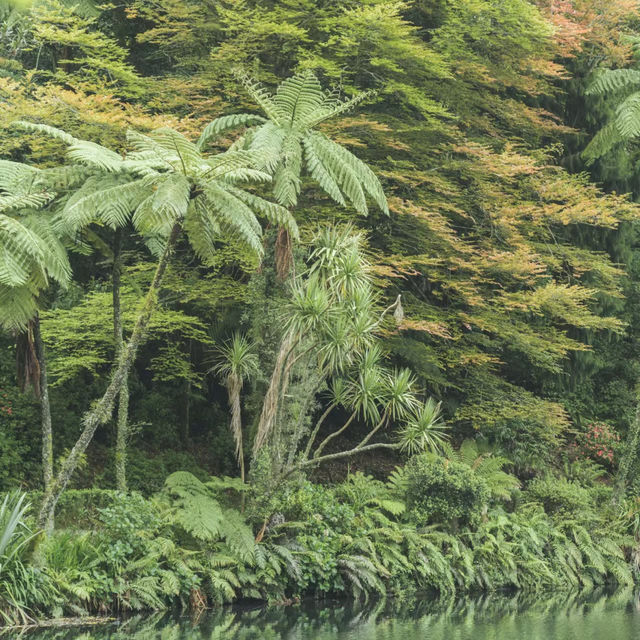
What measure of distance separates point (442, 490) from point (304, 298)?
14.2 ft

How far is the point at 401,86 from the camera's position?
15070 mm

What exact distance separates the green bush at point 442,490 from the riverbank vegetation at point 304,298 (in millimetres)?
50

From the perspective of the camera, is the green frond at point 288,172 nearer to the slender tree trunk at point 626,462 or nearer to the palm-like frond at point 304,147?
the palm-like frond at point 304,147

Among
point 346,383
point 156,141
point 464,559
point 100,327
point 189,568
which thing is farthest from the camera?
point 100,327

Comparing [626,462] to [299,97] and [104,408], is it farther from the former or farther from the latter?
[104,408]

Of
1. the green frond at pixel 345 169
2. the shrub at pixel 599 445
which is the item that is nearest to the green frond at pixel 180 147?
the green frond at pixel 345 169

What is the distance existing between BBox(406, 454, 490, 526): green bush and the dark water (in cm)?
158

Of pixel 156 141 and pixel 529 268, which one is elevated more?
pixel 156 141

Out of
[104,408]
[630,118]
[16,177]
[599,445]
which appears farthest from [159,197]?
[599,445]

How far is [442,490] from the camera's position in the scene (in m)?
14.3

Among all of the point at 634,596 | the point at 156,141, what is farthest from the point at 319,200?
the point at 634,596

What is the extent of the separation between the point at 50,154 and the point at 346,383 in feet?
17.8

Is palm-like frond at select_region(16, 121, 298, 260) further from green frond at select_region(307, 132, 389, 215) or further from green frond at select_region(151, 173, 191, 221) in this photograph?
green frond at select_region(307, 132, 389, 215)

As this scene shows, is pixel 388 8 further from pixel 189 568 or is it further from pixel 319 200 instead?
pixel 189 568
